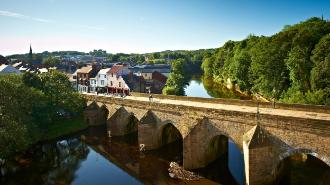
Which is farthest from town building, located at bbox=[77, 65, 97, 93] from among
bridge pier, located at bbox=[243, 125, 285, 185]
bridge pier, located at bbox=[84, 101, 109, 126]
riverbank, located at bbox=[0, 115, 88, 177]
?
bridge pier, located at bbox=[243, 125, 285, 185]

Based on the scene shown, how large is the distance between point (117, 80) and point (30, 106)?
31.1 m

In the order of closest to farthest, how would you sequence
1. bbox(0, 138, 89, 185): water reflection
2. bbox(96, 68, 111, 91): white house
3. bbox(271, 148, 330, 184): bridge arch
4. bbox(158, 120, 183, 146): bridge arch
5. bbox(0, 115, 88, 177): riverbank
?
bbox(271, 148, 330, 184): bridge arch → bbox(0, 138, 89, 185): water reflection → bbox(0, 115, 88, 177): riverbank → bbox(158, 120, 183, 146): bridge arch → bbox(96, 68, 111, 91): white house

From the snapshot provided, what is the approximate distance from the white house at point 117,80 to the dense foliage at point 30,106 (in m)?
16.8

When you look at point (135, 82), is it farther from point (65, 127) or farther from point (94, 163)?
point (94, 163)

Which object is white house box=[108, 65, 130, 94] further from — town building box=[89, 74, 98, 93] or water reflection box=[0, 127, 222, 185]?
water reflection box=[0, 127, 222, 185]

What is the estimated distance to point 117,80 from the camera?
72625 millimetres

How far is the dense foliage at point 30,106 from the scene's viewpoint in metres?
34.2

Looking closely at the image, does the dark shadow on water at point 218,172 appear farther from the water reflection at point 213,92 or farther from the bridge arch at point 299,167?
the water reflection at point 213,92

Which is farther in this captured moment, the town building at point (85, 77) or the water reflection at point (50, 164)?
the town building at point (85, 77)

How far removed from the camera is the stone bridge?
25.6 m

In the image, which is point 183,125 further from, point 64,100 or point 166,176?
point 64,100

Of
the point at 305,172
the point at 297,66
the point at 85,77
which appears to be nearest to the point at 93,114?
the point at 85,77

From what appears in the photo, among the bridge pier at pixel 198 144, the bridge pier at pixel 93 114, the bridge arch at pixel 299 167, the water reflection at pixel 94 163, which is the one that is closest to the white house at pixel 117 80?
the bridge pier at pixel 93 114

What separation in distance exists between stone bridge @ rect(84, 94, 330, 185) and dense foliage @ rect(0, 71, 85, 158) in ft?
33.1
